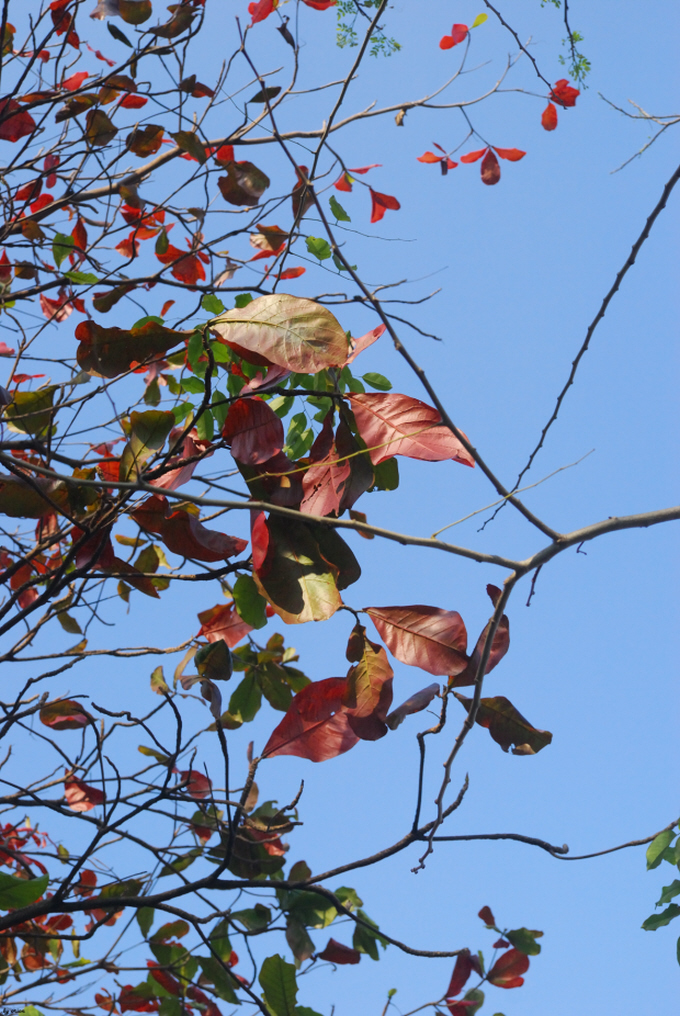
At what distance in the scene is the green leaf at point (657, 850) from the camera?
1.13m

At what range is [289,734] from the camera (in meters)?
0.90

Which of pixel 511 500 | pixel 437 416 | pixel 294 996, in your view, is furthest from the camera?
pixel 294 996

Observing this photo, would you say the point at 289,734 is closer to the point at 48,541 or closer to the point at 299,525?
the point at 299,525

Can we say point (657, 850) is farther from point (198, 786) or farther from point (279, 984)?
point (198, 786)

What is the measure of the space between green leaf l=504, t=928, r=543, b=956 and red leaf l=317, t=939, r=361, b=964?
32 cm

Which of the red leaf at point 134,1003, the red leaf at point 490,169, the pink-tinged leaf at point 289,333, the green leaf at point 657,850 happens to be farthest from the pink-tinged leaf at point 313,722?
the red leaf at point 490,169

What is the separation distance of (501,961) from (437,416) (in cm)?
107

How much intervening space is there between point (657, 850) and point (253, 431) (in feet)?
3.00

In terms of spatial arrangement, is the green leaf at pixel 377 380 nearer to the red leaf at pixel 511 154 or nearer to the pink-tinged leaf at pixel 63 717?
the pink-tinged leaf at pixel 63 717

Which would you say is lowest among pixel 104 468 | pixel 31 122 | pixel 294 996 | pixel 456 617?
pixel 294 996

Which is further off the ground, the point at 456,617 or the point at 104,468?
the point at 104,468

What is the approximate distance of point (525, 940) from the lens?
4.42ft

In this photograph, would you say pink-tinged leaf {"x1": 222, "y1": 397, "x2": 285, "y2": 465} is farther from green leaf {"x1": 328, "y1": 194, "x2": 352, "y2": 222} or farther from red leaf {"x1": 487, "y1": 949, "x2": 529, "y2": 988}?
red leaf {"x1": 487, "y1": 949, "x2": 529, "y2": 988}

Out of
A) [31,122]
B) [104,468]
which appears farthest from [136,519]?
[31,122]
